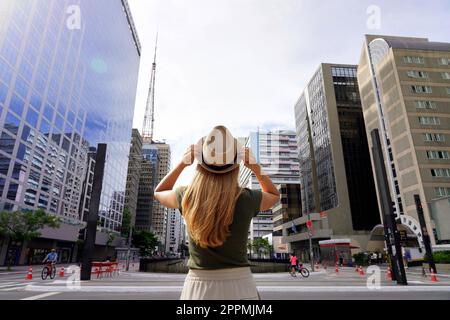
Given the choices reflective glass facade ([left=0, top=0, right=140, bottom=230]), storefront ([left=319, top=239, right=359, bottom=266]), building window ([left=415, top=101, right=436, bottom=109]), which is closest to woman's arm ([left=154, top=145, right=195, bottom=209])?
storefront ([left=319, top=239, right=359, bottom=266])

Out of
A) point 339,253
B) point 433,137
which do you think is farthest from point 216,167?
point 433,137

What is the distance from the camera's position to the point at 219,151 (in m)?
1.59

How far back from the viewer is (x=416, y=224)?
114ft

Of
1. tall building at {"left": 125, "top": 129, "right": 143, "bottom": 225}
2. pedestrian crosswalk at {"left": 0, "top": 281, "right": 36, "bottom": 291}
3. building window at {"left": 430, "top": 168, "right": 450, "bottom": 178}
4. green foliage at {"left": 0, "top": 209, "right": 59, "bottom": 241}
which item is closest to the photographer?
pedestrian crosswalk at {"left": 0, "top": 281, "right": 36, "bottom": 291}

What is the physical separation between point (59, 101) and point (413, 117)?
60.4 metres

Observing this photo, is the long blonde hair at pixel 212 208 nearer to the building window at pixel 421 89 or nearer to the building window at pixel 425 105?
the building window at pixel 425 105

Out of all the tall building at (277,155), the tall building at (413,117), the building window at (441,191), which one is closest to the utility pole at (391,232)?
the tall building at (413,117)

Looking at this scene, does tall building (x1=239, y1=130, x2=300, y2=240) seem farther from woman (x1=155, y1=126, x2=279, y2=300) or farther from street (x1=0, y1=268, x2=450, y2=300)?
woman (x1=155, y1=126, x2=279, y2=300)

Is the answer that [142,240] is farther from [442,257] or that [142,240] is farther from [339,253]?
[442,257]

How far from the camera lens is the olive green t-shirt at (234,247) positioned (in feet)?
5.27

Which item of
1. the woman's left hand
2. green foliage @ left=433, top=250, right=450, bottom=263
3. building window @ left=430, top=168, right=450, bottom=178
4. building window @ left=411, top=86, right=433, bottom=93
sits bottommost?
green foliage @ left=433, top=250, right=450, bottom=263

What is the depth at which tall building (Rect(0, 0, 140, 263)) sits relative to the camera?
34.6 m

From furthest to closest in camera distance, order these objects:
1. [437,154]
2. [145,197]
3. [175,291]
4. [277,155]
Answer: [277,155] → [145,197] → [437,154] → [175,291]
